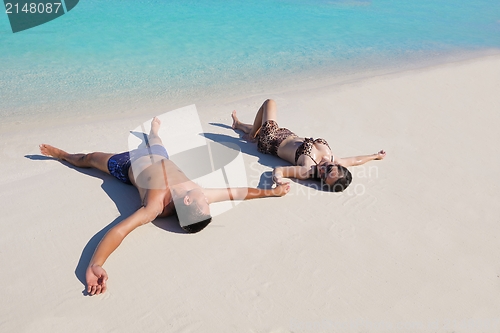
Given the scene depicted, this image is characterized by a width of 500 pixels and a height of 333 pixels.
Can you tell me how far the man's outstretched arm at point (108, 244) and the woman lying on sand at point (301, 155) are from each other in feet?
5.08

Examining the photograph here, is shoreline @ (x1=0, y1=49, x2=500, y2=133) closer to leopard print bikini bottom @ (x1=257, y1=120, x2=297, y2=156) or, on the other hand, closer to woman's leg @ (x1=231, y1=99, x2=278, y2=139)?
woman's leg @ (x1=231, y1=99, x2=278, y2=139)

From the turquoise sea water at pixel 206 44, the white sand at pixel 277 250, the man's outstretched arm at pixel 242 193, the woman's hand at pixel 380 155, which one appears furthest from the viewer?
the turquoise sea water at pixel 206 44

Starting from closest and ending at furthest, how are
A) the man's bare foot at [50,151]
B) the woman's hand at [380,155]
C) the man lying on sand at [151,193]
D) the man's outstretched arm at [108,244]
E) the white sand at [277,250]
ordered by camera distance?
the white sand at [277,250], the man's outstretched arm at [108,244], the man lying on sand at [151,193], the man's bare foot at [50,151], the woman's hand at [380,155]

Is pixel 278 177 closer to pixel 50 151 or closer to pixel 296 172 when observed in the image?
pixel 296 172

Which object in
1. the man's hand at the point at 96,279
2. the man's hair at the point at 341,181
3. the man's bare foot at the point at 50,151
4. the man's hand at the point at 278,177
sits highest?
the man's bare foot at the point at 50,151

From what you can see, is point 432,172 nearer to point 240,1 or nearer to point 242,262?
point 242,262

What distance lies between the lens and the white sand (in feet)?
11.5

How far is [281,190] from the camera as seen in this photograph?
4938 mm

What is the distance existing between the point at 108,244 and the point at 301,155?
2521 mm

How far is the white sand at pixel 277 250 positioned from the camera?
3.49m

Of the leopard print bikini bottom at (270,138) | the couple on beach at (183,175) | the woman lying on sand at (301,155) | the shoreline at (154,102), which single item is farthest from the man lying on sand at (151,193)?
the shoreline at (154,102)

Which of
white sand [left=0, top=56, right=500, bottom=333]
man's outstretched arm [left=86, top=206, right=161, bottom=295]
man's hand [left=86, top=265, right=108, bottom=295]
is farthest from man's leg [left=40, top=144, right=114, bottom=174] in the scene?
man's hand [left=86, top=265, right=108, bottom=295]

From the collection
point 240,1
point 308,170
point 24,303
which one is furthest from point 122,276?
point 240,1

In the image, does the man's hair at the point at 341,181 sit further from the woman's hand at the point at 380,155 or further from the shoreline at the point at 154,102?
the shoreline at the point at 154,102
